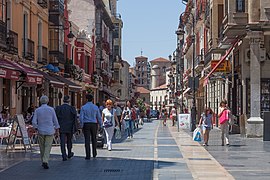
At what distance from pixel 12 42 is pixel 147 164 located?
14135mm

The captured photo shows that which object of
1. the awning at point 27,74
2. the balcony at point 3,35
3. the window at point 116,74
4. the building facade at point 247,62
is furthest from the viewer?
the window at point 116,74

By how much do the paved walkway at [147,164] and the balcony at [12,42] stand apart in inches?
310

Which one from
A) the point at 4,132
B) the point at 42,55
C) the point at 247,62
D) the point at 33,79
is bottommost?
the point at 4,132

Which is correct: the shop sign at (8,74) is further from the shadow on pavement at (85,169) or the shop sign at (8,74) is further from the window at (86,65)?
the window at (86,65)

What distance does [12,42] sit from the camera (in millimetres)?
28625

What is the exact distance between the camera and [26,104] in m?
33.8

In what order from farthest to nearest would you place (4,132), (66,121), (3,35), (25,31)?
(25,31)
(3,35)
(4,132)
(66,121)

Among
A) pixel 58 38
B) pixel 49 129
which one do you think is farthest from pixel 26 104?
pixel 49 129

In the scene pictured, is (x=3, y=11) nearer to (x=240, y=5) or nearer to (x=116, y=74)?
(x=240, y=5)

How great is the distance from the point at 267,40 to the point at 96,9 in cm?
3709

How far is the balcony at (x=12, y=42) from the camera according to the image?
28.1 metres

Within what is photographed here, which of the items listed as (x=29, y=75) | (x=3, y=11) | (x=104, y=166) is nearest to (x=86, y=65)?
(x=3, y=11)

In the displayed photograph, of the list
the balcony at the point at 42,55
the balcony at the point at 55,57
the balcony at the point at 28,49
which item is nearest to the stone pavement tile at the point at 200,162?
the balcony at the point at 28,49

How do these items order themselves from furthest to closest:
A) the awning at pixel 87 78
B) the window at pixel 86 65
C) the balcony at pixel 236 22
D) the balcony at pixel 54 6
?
the window at pixel 86 65, the awning at pixel 87 78, the balcony at pixel 54 6, the balcony at pixel 236 22
